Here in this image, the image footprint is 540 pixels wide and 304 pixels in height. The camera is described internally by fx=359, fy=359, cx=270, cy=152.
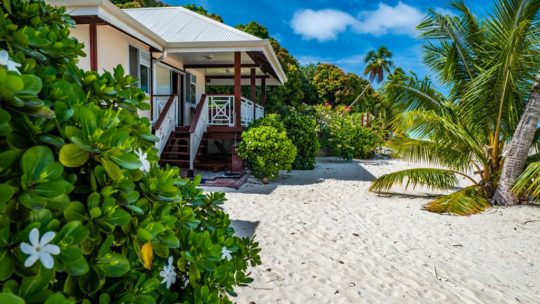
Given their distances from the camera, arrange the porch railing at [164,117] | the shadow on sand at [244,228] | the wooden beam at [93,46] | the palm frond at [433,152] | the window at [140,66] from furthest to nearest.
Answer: the window at [140,66], the porch railing at [164,117], the palm frond at [433,152], the wooden beam at [93,46], the shadow on sand at [244,228]

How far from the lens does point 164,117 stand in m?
11.1

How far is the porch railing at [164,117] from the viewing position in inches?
429

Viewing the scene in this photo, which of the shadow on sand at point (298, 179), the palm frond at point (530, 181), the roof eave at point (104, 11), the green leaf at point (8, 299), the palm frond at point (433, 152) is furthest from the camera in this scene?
the shadow on sand at point (298, 179)

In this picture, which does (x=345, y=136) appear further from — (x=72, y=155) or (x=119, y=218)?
(x=72, y=155)

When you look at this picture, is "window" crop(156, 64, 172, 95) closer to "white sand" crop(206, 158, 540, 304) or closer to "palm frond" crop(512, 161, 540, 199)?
"white sand" crop(206, 158, 540, 304)

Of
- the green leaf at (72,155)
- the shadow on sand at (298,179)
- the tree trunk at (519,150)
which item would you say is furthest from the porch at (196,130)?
the green leaf at (72,155)

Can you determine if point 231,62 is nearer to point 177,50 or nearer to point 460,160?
point 177,50

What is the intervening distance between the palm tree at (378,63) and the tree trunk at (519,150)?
39533 mm

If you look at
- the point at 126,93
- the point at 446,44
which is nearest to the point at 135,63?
the point at 446,44

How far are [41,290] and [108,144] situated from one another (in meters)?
0.40

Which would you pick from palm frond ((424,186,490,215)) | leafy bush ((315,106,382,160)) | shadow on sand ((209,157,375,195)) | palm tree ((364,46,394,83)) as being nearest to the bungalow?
shadow on sand ((209,157,375,195))

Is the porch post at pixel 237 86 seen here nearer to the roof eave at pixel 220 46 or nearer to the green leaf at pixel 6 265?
the roof eave at pixel 220 46

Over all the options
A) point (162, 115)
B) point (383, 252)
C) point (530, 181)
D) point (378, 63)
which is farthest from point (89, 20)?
point (378, 63)

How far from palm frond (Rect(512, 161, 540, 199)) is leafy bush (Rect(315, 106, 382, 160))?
12045 mm
